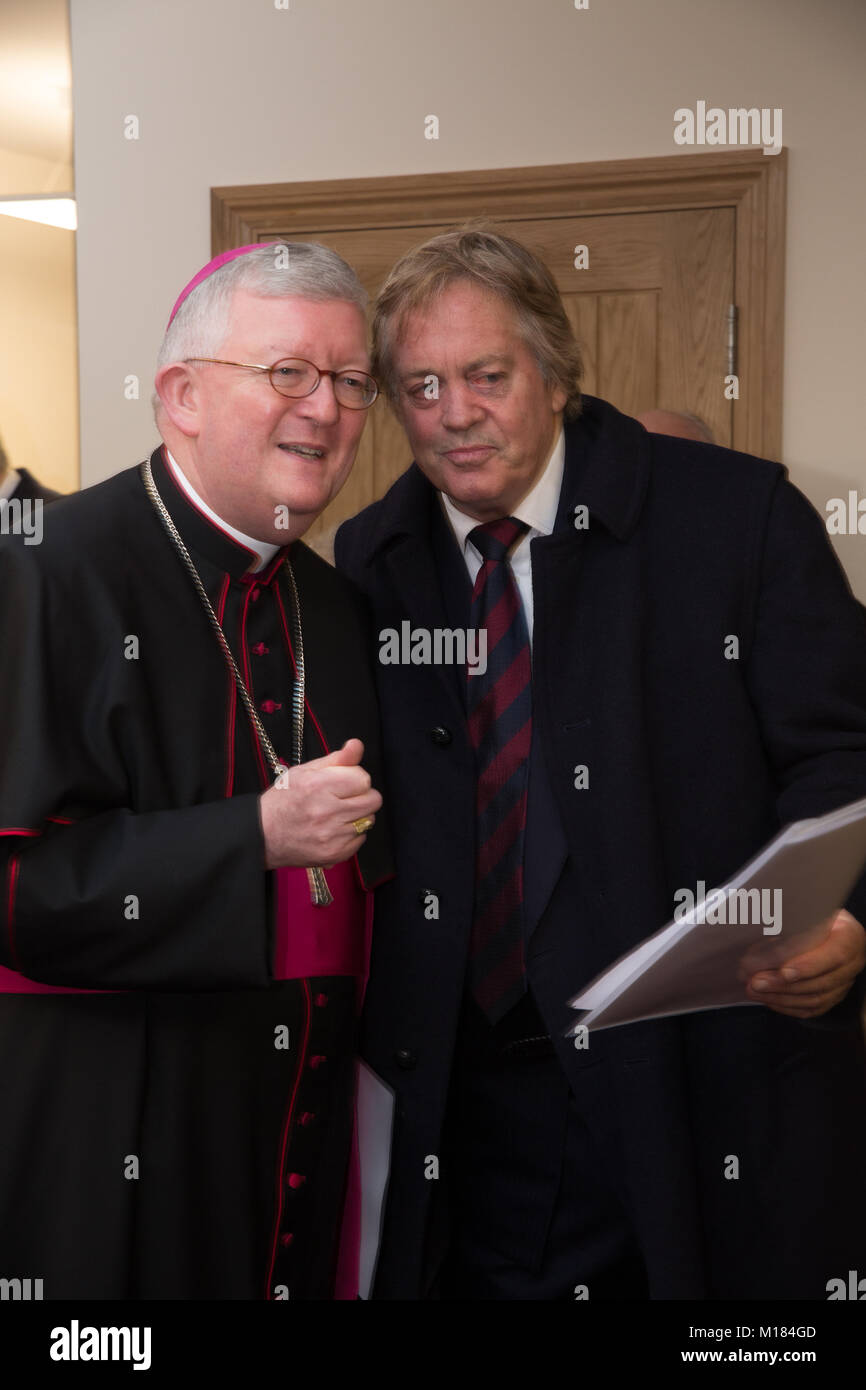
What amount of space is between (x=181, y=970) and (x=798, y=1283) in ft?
3.10

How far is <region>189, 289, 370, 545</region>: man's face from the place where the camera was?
1.61 m

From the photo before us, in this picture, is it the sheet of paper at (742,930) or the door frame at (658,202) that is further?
the door frame at (658,202)

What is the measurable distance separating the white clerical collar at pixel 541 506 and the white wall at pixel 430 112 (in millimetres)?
2111

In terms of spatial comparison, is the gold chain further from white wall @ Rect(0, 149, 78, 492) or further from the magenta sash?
white wall @ Rect(0, 149, 78, 492)

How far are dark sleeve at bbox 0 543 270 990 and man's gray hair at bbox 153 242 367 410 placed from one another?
0.41 m

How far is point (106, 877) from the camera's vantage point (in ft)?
4.80

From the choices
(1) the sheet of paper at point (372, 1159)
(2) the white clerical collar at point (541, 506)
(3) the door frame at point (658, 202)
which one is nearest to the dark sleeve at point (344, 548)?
(2) the white clerical collar at point (541, 506)

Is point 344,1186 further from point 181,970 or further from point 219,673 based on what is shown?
point 219,673

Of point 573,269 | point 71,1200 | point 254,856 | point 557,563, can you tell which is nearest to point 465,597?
point 557,563

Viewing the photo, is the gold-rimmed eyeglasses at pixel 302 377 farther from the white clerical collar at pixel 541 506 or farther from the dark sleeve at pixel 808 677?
the dark sleeve at pixel 808 677

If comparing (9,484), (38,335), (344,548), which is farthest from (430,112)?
(344,548)

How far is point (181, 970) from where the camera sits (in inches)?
58.4

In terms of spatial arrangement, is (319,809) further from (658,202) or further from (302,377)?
(658,202)

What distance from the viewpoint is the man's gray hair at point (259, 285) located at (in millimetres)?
1619
